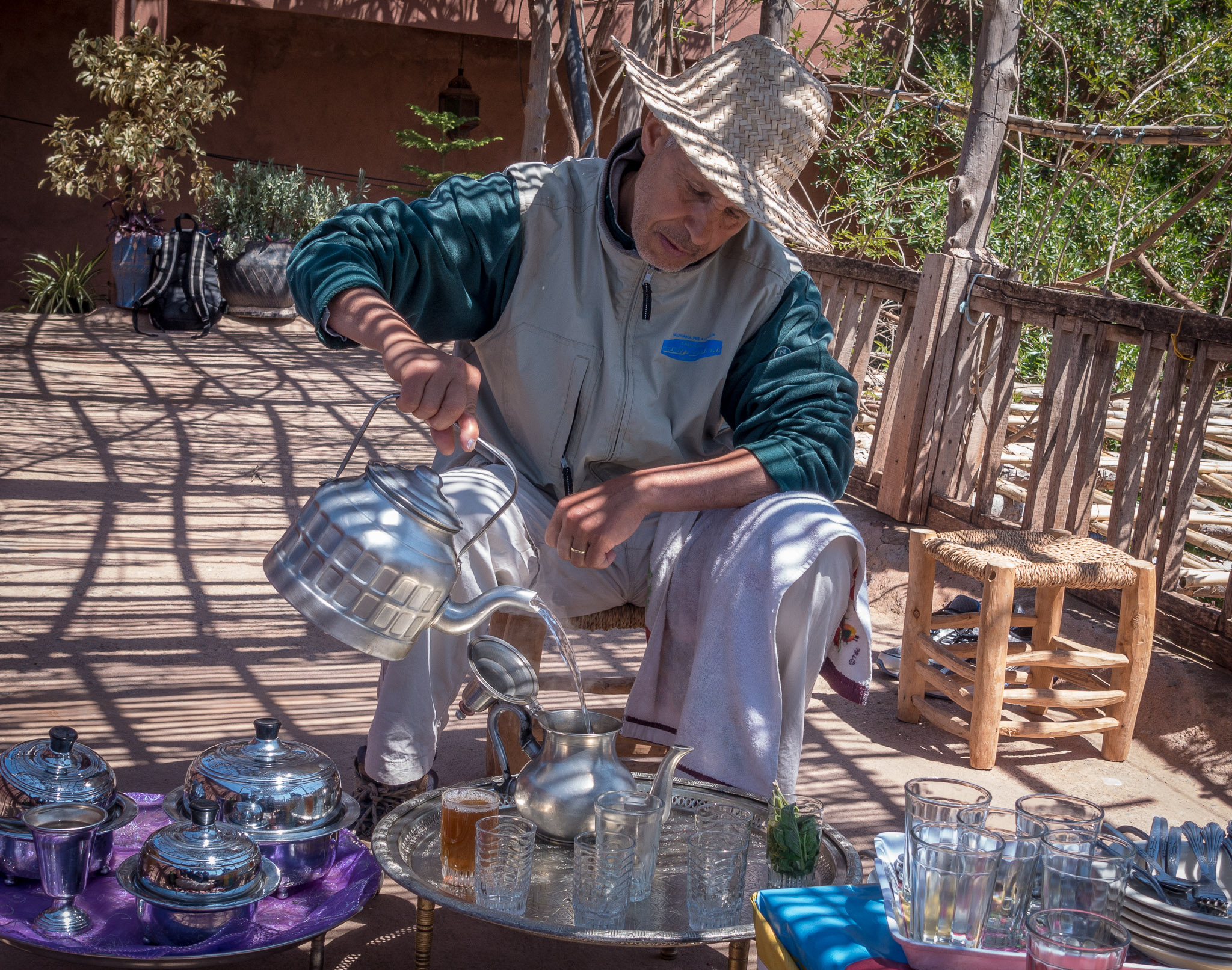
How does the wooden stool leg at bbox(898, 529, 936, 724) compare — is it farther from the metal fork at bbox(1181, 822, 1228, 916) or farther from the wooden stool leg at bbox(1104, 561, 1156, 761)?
the metal fork at bbox(1181, 822, 1228, 916)

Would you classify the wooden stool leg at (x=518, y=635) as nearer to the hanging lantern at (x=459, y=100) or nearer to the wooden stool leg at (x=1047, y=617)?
the wooden stool leg at (x=1047, y=617)

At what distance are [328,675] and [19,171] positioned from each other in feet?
27.2

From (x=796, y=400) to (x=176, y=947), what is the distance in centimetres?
153

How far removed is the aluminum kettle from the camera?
1.69 m

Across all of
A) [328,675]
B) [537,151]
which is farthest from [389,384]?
[328,675]

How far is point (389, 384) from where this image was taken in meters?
7.69

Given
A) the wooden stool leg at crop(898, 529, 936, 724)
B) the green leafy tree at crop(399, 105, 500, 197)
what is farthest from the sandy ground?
the green leafy tree at crop(399, 105, 500, 197)

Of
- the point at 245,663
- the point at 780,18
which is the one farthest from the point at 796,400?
the point at 780,18

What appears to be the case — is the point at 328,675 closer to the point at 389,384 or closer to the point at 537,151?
the point at 389,384

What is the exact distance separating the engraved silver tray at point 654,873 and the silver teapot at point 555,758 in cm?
4

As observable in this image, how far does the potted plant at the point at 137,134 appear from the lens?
27.5 feet

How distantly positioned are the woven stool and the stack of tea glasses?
1.87 m

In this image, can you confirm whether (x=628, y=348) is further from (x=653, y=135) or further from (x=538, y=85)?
(x=538, y=85)

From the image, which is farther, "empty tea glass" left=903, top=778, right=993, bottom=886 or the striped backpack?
the striped backpack
